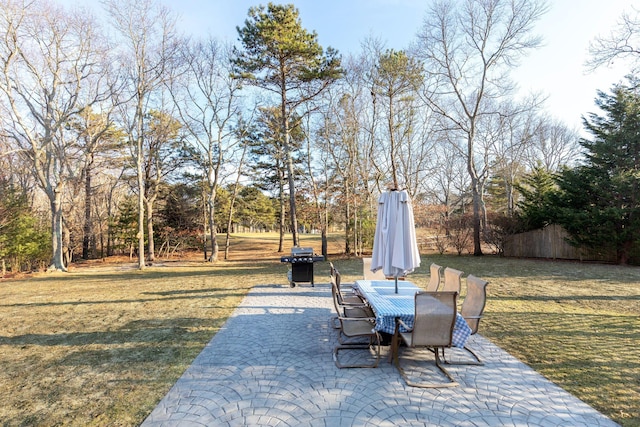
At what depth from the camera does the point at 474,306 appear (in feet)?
13.3

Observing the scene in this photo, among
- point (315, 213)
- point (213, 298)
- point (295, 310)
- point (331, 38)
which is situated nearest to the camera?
point (295, 310)

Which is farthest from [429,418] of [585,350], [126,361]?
[126,361]

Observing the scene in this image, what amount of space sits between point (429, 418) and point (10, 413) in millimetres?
3721

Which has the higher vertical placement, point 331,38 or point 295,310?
point 331,38

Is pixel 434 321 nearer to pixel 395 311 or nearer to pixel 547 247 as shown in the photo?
pixel 395 311

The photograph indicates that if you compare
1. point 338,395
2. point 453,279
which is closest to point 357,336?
point 338,395

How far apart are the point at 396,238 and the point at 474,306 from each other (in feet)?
4.31

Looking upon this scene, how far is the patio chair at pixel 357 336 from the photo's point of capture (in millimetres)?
3695

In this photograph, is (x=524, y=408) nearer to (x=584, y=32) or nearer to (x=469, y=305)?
(x=469, y=305)

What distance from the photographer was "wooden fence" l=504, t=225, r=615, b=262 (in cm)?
1271

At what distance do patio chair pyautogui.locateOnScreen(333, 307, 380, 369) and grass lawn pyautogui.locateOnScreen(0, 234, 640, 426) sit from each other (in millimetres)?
1820

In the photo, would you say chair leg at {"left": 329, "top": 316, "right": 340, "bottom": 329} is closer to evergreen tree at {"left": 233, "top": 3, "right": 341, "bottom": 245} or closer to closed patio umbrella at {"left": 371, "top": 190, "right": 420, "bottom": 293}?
closed patio umbrella at {"left": 371, "top": 190, "right": 420, "bottom": 293}

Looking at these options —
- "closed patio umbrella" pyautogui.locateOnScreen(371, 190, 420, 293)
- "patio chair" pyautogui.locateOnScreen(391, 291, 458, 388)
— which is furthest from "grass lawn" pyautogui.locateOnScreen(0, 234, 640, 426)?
"closed patio umbrella" pyautogui.locateOnScreen(371, 190, 420, 293)

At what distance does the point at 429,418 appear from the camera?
2633 mm
